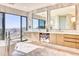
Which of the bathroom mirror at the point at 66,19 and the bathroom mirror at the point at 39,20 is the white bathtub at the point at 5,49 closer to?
the bathroom mirror at the point at 39,20

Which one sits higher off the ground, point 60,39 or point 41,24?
point 41,24

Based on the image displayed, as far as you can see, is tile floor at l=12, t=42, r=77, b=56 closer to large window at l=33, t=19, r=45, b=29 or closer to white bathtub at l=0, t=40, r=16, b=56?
white bathtub at l=0, t=40, r=16, b=56

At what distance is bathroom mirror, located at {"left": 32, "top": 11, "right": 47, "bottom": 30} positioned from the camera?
8.64 feet

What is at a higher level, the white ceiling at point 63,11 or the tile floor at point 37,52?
the white ceiling at point 63,11

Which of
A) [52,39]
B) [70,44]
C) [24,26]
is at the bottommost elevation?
[70,44]

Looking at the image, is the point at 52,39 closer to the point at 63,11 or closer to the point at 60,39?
the point at 60,39

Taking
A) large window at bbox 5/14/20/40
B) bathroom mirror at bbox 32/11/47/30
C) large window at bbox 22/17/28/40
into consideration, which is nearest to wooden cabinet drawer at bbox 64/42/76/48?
bathroom mirror at bbox 32/11/47/30

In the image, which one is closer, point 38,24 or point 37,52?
point 37,52

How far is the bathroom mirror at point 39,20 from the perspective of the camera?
2.63 m

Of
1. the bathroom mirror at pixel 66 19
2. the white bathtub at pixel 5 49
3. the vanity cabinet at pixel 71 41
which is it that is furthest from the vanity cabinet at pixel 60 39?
the white bathtub at pixel 5 49

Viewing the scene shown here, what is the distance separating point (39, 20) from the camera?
2.64 m

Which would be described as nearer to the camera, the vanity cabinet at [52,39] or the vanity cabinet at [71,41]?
the vanity cabinet at [71,41]

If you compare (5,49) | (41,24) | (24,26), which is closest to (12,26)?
(24,26)

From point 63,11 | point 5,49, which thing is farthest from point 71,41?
point 5,49
